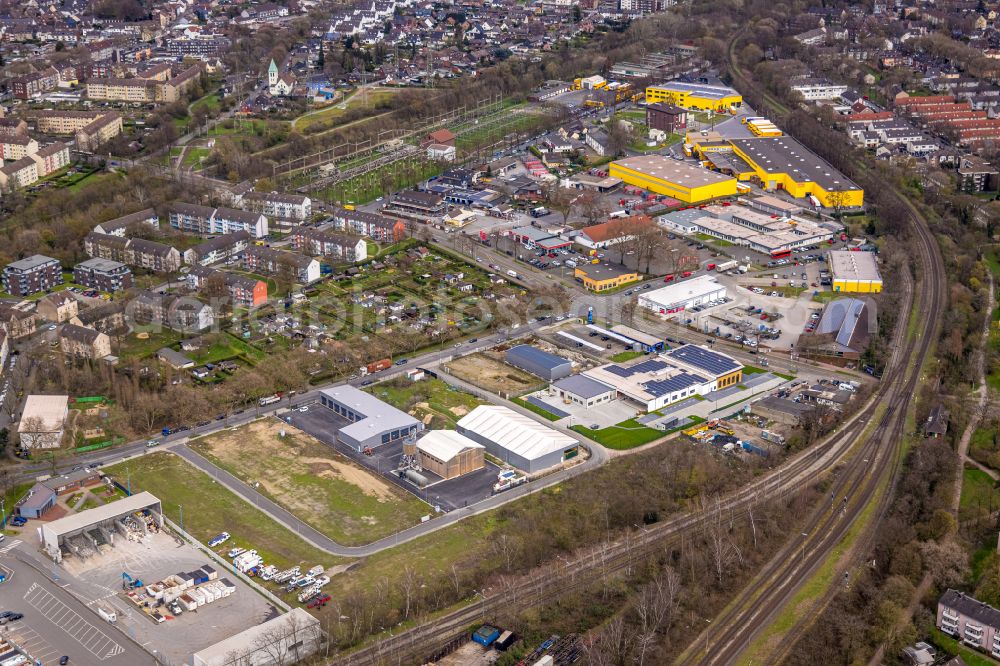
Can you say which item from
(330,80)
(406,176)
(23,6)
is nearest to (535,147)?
(406,176)

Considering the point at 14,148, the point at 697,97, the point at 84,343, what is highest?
the point at 14,148

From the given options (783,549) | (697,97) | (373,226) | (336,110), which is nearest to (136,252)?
(373,226)

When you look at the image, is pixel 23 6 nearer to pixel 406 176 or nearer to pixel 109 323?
pixel 406 176

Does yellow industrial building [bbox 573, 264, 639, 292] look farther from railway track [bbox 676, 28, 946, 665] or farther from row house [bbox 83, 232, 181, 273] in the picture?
row house [bbox 83, 232, 181, 273]

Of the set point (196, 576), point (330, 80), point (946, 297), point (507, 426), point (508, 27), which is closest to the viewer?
point (196, 576)

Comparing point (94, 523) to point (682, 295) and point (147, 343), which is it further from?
point (682, 295)

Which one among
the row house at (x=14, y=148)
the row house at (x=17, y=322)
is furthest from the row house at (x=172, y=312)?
the row house at (x=14, y=148)
